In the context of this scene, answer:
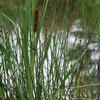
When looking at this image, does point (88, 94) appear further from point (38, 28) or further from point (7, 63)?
point (38, 28)

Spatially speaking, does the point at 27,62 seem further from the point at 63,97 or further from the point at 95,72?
the point at 95,72

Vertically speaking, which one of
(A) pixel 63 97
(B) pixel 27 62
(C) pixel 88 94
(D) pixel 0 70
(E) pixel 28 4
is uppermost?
(E) pixel 28 4

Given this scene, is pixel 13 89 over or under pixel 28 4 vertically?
under

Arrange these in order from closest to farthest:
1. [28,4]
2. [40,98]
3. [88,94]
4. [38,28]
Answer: [28,4]
[38,28]
[40,98]
[88,94]

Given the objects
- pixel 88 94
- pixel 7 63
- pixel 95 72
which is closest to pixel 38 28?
pixel 7 63

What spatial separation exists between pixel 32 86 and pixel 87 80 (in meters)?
0.73

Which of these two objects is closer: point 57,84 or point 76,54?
point 57,84

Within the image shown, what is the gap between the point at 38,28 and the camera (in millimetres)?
1134

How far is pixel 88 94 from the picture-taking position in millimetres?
1831

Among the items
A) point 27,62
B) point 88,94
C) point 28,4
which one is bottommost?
point 88,94

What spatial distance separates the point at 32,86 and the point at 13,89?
0.47 ft

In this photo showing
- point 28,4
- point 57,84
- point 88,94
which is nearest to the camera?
point 28,4

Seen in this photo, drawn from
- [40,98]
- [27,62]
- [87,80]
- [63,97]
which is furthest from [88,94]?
[27,62]

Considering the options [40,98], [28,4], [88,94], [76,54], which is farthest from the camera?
[76,54]
